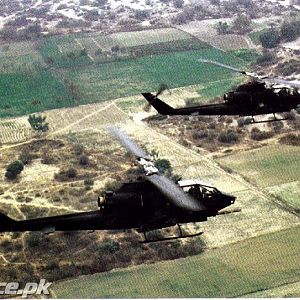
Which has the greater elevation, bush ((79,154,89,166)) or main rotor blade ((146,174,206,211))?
main rotor blade ((146,174,206,211))

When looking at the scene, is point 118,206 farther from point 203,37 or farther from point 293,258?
point 203,37

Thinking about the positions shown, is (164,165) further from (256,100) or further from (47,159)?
(256,100)

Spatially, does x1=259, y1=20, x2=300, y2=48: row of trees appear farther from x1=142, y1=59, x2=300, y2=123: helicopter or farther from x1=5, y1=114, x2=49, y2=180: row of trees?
x1=142, y1=59, x2=300, y2=123: helicopter

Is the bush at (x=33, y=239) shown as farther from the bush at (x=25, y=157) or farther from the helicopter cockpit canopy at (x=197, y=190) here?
the bush at (x=25, y=157)

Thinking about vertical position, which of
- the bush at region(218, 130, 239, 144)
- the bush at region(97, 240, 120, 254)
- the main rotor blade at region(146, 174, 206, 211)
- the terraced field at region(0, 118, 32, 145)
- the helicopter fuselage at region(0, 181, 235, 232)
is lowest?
the bush at region(218, 130, 239, 144)

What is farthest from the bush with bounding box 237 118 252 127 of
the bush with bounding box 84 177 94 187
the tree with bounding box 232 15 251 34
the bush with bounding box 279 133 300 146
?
the tree with bounding box 232 15 251 34

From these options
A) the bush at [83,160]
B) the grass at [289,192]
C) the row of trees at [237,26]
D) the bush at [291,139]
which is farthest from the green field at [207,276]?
the row of trees at [237,26]

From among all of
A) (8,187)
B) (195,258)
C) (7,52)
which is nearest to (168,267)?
(195,258)
